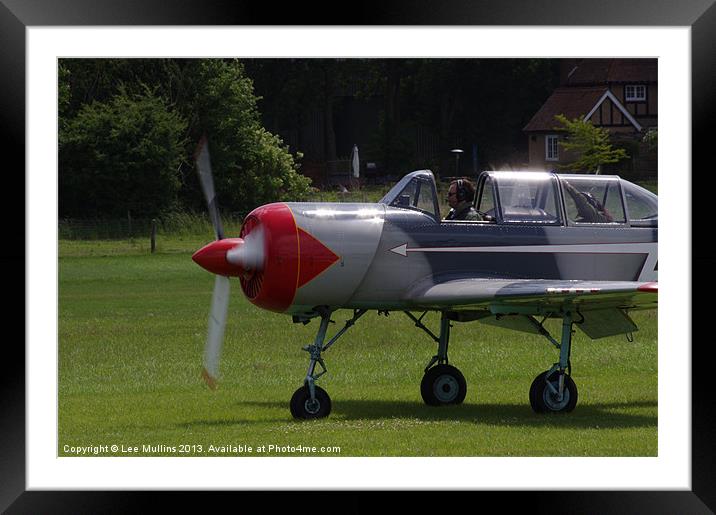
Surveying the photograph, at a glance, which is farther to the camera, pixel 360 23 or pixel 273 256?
pixel 273 256

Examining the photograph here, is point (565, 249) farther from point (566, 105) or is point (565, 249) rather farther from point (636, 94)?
Answer: point (566, 105)

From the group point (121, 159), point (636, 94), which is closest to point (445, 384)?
point (121, 159)

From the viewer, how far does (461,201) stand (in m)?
15.1

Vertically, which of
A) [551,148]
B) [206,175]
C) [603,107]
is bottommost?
[206,175]

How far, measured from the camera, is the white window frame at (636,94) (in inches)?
1484

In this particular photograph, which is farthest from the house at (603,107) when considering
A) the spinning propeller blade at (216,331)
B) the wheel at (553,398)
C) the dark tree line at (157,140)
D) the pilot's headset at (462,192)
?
the spinning propeller blade at (216,331)

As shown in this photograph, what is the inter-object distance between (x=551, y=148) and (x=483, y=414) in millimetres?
33474

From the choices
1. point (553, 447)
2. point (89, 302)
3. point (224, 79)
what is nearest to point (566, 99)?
point (224, 79)

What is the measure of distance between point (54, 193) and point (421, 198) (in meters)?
5.17

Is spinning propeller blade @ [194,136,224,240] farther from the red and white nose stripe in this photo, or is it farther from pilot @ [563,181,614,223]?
pilot @ [563,181,614,223]

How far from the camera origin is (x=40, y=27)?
10.1 m

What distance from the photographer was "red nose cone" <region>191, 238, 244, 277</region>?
13.8 m

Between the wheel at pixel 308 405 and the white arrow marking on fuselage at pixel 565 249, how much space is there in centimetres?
188

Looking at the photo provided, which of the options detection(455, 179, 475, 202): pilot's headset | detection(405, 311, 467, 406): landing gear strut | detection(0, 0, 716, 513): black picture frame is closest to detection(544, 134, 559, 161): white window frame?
detection(405, 311, 467, 406): landing gear strut
